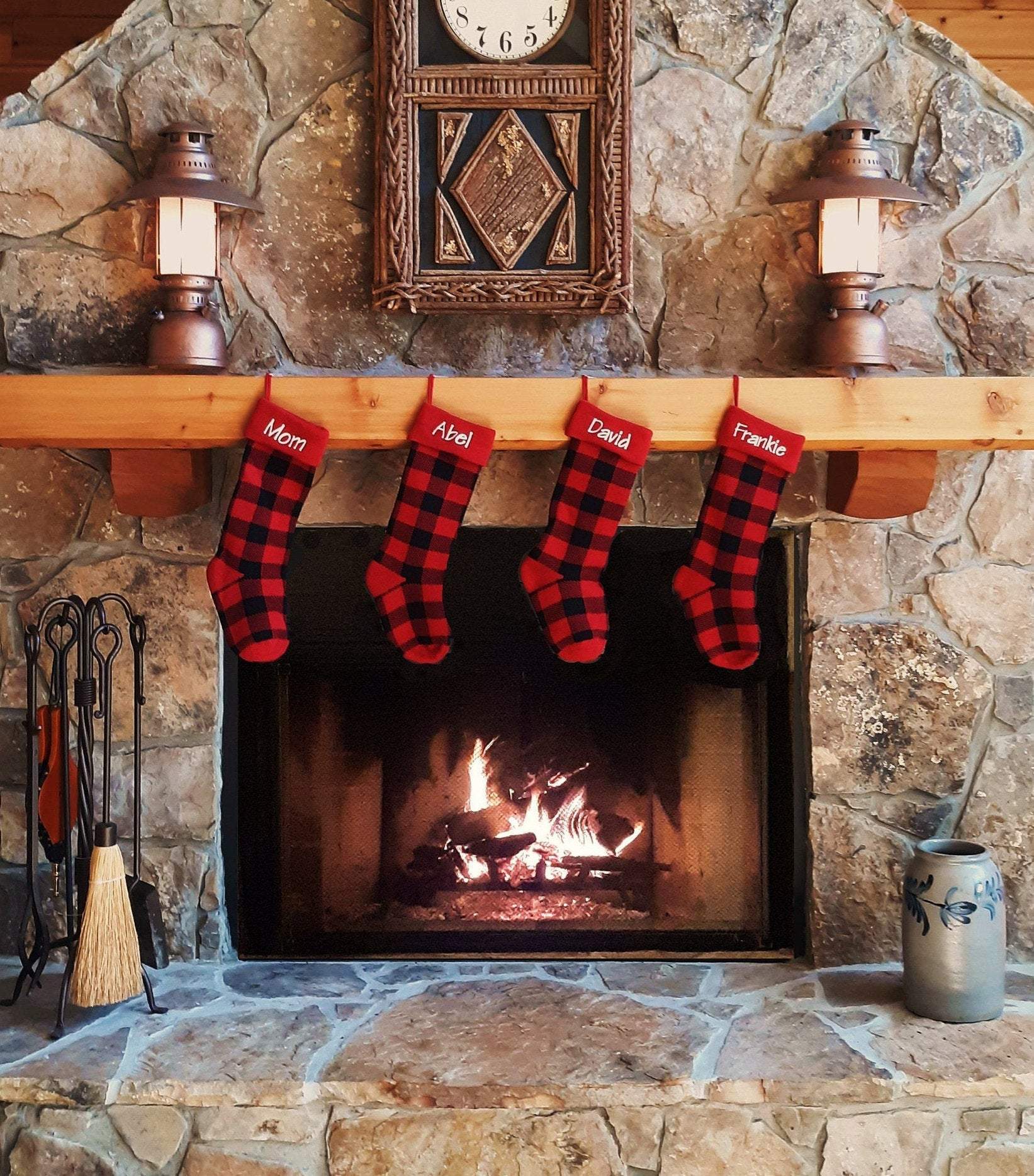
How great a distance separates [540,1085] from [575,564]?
86cm

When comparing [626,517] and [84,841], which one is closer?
[84,841]

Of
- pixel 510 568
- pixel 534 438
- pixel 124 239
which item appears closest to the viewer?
pixel 534 438

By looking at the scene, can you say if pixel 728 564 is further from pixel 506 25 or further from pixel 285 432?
pixel 506 25

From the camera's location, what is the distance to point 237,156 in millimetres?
2164

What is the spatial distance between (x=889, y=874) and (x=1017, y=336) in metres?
1.04

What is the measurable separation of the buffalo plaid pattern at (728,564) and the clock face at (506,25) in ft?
2.70

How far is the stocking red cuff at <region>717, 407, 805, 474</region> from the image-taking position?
2004mm

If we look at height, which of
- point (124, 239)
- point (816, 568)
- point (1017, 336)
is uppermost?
point (124, 239)

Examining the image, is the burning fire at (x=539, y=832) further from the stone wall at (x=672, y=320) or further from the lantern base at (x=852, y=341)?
the lantern base at (x=852, y=341)

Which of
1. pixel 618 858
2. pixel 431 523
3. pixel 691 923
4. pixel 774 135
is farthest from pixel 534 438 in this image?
pixel 691 923

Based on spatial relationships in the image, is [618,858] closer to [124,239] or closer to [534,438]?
[534,438]

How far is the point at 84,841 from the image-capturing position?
202 centimetres

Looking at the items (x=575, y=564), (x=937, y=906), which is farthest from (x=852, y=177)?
(x=937, y=906)

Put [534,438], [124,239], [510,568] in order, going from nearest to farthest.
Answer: [534,438], [124,239], [510,568]
